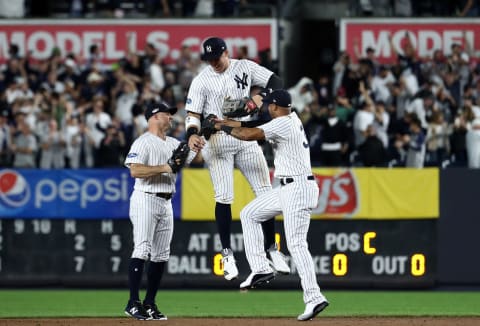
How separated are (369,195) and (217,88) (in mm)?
7133

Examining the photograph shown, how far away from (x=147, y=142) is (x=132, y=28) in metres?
12.0

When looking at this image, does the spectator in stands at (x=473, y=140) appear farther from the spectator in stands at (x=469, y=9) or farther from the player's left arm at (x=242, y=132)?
the player's left arm at (x=242, y=132)

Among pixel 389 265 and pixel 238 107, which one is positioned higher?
pixel 238 107

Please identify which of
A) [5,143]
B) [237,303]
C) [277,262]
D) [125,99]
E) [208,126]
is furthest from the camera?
[125,99]

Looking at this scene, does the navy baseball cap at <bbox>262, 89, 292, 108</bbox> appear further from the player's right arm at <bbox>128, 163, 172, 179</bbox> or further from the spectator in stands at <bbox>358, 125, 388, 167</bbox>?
the spectator in stands at <bbox>358, 125, 388, 167</bbox>

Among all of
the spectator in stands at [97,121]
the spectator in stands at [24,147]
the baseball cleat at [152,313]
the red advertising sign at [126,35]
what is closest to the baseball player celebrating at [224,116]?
the baseball cleat at [152,313]

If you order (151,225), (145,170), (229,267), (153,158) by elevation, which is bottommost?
(229,267)

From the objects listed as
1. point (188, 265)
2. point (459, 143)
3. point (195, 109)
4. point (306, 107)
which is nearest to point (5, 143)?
point (188, 265)

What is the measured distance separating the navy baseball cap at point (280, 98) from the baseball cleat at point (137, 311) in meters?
3.32

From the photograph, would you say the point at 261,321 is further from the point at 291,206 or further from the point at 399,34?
the point at 399,34

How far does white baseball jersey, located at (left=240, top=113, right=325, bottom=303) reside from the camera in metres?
14.0

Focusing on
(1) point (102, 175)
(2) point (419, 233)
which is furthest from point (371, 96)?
(1) point (102, 175)

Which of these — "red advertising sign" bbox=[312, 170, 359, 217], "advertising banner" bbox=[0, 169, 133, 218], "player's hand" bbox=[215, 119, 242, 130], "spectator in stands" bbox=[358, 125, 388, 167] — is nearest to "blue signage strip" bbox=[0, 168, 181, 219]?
"advertising banner" bbox=[0, 169, 133, 218]

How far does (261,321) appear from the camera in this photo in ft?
50.1
